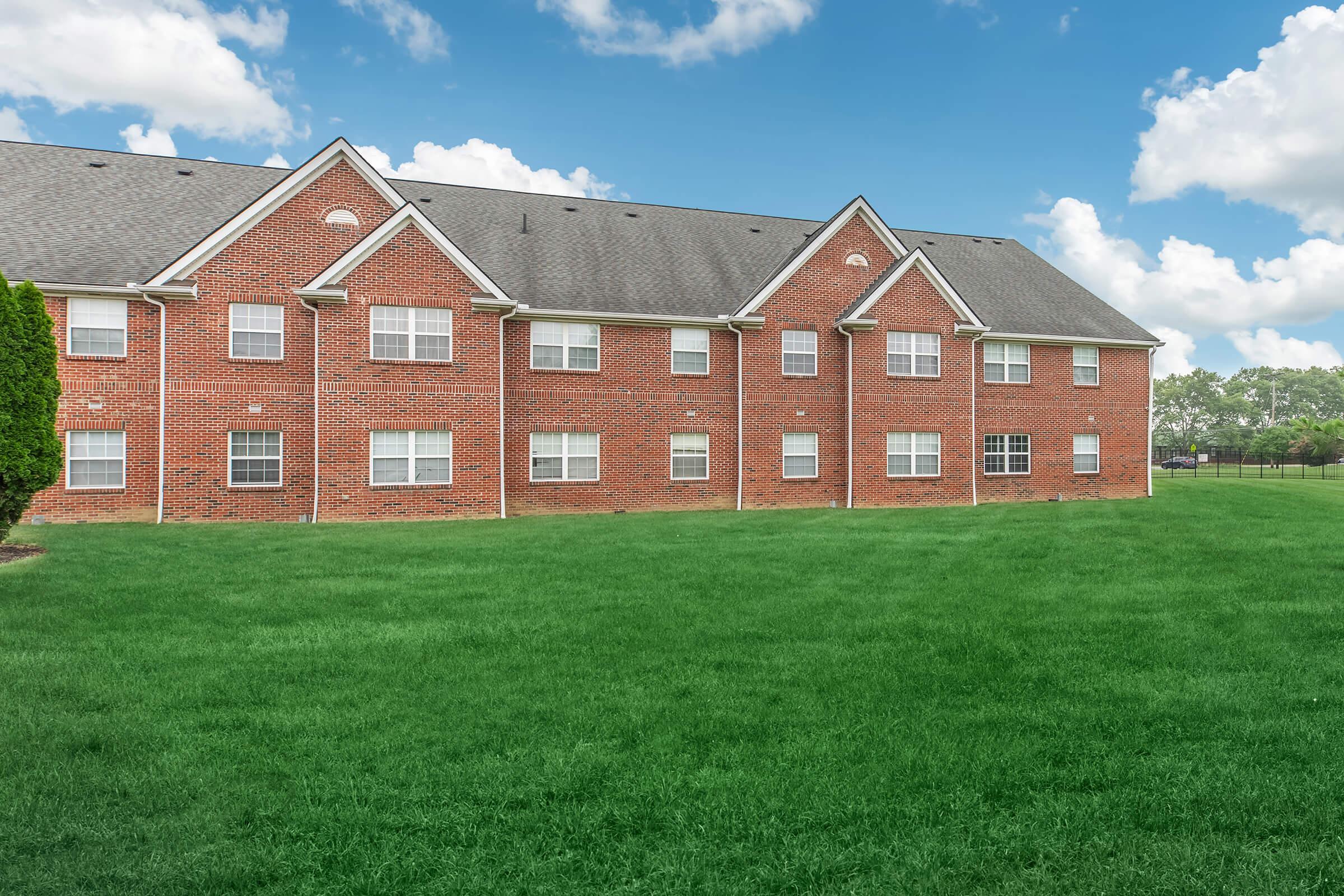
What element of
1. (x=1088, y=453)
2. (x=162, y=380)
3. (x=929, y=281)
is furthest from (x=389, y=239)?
(x=1088, y=453)

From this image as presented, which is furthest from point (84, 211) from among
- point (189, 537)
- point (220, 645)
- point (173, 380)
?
point (220, 645)

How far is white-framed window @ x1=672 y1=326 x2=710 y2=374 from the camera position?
23.9 meters

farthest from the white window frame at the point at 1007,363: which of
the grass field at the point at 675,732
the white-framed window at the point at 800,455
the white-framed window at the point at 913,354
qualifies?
the grass field at the point at 675,732

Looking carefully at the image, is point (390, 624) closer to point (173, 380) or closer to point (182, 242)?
point (173, 380)

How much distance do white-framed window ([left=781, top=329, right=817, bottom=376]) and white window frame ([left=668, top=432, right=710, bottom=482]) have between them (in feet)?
10.7

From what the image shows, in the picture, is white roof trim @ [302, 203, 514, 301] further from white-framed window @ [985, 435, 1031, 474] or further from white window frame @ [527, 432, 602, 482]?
white-framed window @ [985, 435, 1031, 474]

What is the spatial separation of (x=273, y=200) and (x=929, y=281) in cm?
1844

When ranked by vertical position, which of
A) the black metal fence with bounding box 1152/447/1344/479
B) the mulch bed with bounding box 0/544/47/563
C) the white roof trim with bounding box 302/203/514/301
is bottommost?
the mulch bed with bounding box 0/544/47/563

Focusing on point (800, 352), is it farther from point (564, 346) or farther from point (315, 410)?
point (315, 410)

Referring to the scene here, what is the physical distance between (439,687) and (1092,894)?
14.8 ft

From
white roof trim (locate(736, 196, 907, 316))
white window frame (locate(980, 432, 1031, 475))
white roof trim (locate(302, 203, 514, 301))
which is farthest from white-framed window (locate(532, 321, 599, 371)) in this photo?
white window frame (locate(980, 432, 1031, 475))

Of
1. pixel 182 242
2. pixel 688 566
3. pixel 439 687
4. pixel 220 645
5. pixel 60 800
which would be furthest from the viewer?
pixel 182 242

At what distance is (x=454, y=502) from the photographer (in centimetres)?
2073

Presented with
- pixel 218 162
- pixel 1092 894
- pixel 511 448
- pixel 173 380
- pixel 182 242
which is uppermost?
pixel 218 162
